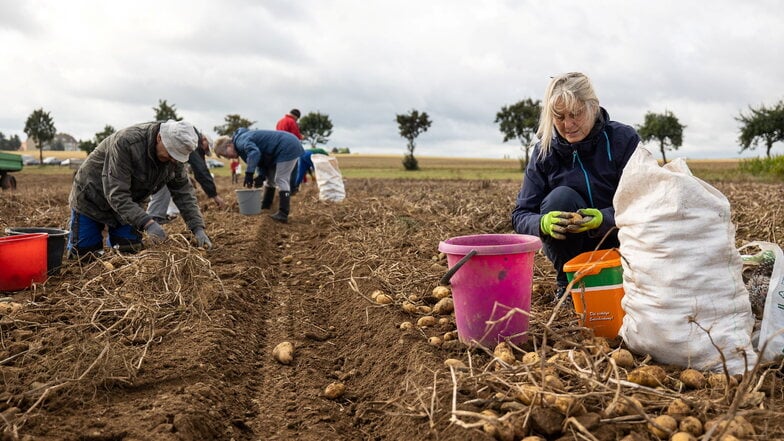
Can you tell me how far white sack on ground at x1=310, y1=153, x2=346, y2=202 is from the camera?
29.8 feet

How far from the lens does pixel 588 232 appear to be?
9.18ft

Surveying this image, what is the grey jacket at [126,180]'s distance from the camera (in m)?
4.16

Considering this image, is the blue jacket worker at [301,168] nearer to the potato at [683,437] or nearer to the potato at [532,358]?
the potato at [532,358]

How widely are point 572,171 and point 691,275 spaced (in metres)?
0.96

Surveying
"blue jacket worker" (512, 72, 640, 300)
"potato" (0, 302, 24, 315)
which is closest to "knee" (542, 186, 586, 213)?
"blue jacket worker" (512, 72, 640, 300)

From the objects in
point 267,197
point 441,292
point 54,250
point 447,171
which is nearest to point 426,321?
point 441,292

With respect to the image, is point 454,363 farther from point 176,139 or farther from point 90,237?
point 90,237

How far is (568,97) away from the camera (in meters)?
2.60

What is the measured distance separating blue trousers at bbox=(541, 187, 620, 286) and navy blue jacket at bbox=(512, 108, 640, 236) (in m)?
0.07

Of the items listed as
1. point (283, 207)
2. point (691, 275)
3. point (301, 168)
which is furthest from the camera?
point (301, 168)

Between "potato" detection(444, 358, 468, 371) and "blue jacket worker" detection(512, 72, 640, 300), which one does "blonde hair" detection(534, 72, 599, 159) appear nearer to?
"blue jacket worker" detection(512, 72, 640, 300)

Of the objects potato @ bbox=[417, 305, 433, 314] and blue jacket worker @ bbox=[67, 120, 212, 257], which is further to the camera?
blue jacket worker @ bbox=[67, 120, 212, 257]

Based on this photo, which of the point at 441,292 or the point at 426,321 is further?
the point at 441,292

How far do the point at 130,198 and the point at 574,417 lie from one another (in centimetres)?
360
